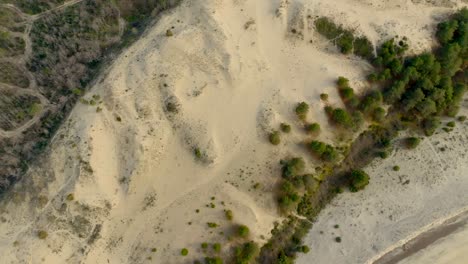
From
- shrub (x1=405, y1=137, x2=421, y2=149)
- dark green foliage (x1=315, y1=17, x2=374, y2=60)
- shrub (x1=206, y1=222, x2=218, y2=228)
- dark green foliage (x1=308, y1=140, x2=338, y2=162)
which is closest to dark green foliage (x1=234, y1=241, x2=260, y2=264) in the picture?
shrub (x1=206, y1=222, x2=218, y2=228)

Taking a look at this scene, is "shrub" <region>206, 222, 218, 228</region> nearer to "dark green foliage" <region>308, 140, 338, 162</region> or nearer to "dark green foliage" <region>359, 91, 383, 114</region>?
"dark green foliage" <region>308, 140, 338, 162</region>

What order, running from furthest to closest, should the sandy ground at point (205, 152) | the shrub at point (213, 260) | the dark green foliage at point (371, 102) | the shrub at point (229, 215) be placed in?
1. the dark green foliage at point (371, 102)
2. the sandy ground at point (205, 152)
3. the shrub at point (229, 215)
4. the shrub at point (213, 260)

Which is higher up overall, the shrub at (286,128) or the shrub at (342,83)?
the shrub at (342,83)

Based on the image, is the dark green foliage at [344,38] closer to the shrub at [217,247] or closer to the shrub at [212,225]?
the shrub at [212,225]

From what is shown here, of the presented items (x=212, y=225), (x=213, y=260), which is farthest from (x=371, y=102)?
(x=213, y=260)

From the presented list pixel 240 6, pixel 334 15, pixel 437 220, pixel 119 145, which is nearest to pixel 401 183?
pixel 437 220

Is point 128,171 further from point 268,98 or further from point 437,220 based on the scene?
point 437,220

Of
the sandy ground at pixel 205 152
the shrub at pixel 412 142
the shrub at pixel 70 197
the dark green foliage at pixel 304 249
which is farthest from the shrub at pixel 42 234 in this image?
the shrub at pixel 412 142

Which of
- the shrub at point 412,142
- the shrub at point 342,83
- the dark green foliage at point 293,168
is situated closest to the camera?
the dark green foliage at point 293,168
